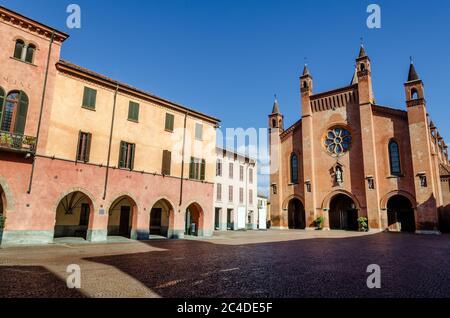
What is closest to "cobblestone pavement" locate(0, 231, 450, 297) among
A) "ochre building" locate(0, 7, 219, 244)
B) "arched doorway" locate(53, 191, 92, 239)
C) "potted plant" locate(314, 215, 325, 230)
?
"ochre building" locate(0, 7, 219, 244)

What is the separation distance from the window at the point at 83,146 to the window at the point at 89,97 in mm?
1852

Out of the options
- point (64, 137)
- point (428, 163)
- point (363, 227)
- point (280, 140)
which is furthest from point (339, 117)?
point (64, 137)


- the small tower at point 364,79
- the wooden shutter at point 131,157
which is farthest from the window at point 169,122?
the small tower at point 364,79

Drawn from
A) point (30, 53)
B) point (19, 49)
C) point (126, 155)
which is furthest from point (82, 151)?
point (19, 49)

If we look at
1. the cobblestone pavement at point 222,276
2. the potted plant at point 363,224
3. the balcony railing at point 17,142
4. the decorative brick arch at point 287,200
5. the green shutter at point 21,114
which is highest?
the green shutter at point 21,114

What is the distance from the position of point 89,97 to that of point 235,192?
25841 millimetres

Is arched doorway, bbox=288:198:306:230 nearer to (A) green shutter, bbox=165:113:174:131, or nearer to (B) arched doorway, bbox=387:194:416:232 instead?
(B) arched doorway, bbox=387:194:416:232

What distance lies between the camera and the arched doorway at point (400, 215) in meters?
31.4

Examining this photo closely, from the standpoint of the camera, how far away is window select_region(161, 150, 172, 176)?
22.0 metres

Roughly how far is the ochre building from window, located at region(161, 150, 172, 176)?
8 centimetres

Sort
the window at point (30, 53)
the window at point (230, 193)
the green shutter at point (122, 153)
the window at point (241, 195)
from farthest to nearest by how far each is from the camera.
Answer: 1. the window at point (241, 195)
2. the window at point (230, 193)
3. the green shutter at point (122, 153)
4. the window at point (30, 53)

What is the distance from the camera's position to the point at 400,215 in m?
32.1

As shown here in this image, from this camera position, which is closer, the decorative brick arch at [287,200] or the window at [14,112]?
the window at [14,112]

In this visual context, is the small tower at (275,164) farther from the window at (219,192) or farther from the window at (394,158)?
the window at (394,158)
